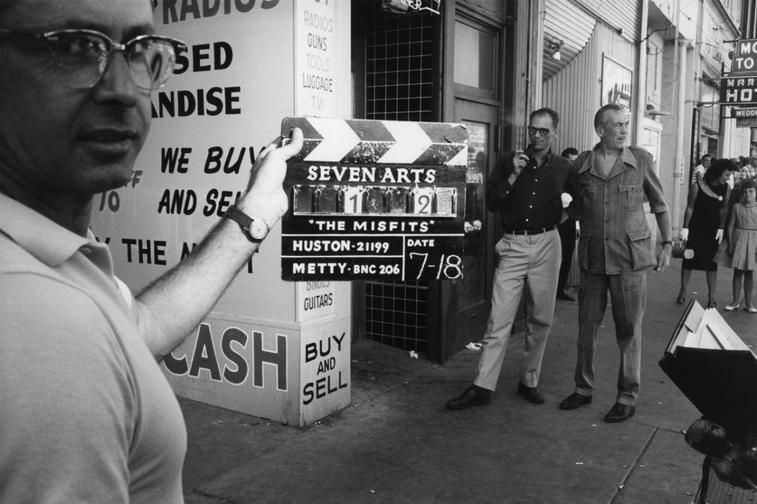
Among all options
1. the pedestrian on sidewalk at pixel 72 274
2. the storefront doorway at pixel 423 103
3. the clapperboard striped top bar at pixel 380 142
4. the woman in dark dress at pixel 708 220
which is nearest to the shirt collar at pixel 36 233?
the pedestrian on sidewalk at pixel 72 274

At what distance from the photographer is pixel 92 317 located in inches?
32.3

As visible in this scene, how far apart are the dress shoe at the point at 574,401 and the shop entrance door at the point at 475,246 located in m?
1.36

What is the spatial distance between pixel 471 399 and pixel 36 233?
15.6ft

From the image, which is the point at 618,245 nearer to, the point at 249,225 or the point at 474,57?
the point at 474,57

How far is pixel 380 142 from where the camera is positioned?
312cm

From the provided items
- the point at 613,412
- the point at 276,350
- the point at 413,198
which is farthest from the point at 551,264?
the point at 413,198

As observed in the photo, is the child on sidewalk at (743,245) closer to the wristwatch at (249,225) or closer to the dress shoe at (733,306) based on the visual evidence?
the dress shoe at (733,306)

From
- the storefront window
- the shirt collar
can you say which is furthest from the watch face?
the storefront window

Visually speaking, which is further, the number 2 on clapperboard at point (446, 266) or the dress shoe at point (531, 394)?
the dress shoe at point (531, 394)

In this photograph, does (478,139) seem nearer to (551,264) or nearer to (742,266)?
(551,264)

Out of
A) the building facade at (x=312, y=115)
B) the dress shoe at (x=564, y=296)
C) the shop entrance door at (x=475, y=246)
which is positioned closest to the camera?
the building facade at (x=312, y=115)

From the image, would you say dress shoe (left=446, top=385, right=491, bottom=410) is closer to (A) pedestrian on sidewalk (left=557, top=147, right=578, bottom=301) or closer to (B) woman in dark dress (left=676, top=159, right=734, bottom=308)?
(A) pedestrian on sidewalk (left=557, top=147, right=578, bottom=301)

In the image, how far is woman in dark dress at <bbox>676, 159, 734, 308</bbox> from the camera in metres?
9.55

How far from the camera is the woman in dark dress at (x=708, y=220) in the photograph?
31.3 ft
